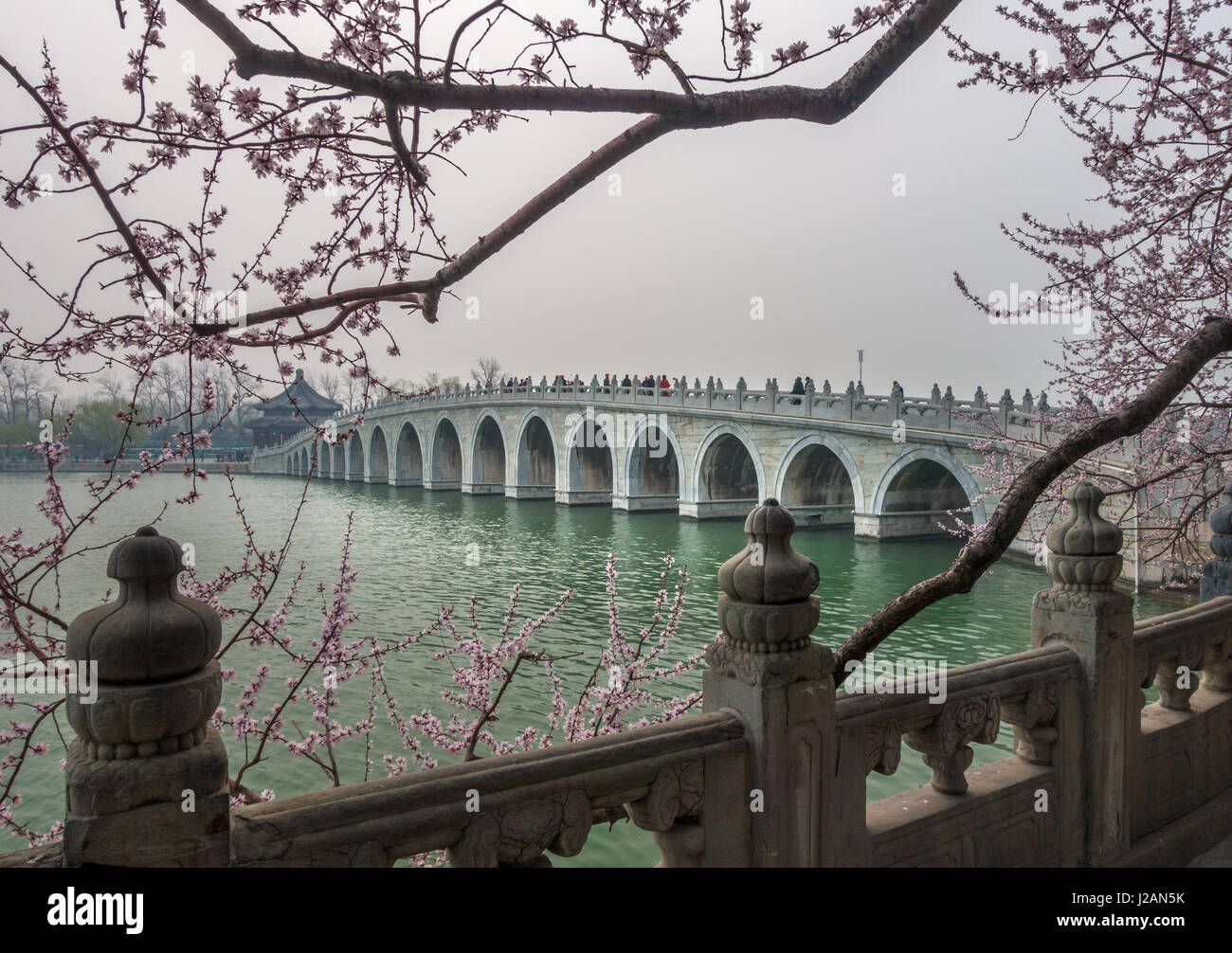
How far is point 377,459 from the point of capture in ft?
209

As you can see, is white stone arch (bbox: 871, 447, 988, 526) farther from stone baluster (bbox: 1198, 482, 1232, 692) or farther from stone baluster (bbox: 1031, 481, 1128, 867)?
stone baluster (bbox: 1031, 481, 1128, 867)

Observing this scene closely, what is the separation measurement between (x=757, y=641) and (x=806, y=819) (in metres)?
0.58

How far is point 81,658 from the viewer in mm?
1556

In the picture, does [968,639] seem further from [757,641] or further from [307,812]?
[307,812]

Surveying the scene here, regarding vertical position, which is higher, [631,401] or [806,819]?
[631,401]

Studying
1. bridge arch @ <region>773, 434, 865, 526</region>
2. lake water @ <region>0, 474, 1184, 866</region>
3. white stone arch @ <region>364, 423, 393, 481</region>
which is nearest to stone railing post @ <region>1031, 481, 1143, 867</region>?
lake water @ <region>0, 474, 1184, 866</region>

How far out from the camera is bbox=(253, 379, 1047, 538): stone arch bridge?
2397 cm

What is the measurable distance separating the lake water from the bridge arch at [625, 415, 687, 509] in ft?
5.07

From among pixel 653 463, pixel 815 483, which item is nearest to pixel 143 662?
pixel 815 483

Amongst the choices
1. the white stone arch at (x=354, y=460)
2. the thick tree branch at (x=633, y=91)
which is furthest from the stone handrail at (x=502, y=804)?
the white stone arch at (x=354, y=460)

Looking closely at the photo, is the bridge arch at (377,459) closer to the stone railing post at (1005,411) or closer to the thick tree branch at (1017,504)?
the stone railing post at (1005,411)

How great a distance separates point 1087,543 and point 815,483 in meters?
26.7

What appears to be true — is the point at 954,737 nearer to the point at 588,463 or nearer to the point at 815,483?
the point at 815,483
